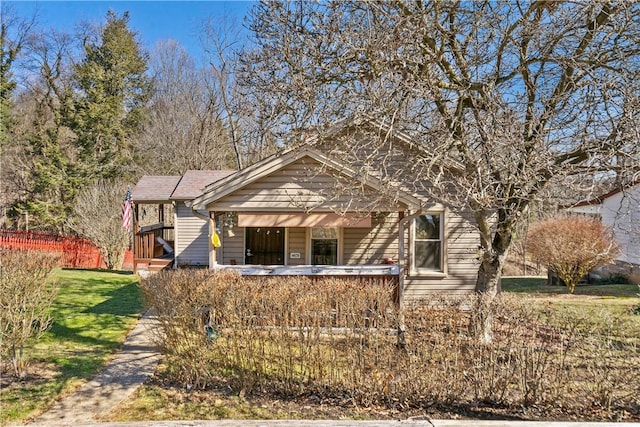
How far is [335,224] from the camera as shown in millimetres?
9172

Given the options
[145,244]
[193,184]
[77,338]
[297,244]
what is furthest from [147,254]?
[77,338]

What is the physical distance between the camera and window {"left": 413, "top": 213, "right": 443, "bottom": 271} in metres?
10.8

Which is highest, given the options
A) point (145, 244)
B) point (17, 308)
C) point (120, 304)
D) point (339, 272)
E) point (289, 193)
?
point (289, 193)

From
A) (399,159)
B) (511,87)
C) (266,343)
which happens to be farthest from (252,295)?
(399,159)

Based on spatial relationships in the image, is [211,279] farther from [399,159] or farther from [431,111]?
[399,159]

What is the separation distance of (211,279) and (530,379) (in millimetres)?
4579

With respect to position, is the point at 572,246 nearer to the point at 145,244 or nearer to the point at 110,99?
the point at 145,244

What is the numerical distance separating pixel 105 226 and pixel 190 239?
5923 millimetres

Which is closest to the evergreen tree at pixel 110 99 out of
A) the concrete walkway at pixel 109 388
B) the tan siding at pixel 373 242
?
the tan siding at pixel 373 242

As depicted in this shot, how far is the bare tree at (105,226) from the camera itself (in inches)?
736

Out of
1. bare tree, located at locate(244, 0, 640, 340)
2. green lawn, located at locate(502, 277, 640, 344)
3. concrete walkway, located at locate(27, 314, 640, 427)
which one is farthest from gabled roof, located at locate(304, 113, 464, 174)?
concrete walkway, located at locate(27, 314, 640, 427)

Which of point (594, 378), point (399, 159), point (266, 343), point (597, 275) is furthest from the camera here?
point (597, 275)

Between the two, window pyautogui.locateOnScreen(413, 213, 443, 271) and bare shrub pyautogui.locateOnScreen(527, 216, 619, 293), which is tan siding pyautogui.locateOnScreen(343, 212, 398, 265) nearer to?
window pyautogui.locateOnScreen(413, 213, 443, 271)

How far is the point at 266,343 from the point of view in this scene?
506 centimetres
